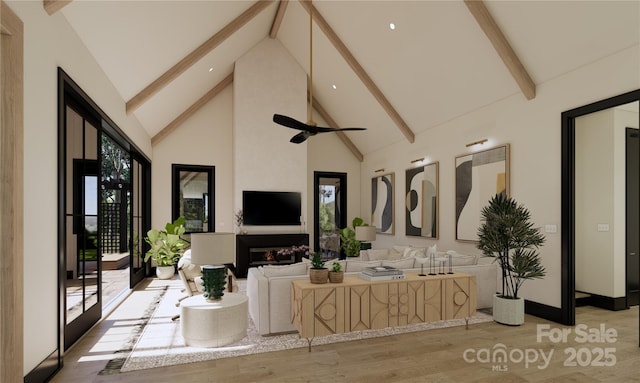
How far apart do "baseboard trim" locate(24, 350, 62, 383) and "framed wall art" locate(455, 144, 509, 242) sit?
587 cm

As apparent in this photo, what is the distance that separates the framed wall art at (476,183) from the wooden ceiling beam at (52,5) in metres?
5.80

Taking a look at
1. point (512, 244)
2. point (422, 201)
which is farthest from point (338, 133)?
point (512, 244)

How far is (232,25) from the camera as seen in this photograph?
6.18 m

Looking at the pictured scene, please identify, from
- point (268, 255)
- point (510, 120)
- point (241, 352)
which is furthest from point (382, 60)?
point (241, 352)

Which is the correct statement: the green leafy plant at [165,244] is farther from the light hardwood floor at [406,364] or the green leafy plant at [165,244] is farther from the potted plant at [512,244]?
the potted plant at [512,244]

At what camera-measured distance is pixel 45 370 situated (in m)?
2.89

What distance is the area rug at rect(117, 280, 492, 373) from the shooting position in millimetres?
3396

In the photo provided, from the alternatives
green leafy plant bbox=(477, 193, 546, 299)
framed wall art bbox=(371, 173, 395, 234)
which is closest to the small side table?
green leafy plant bbox=(477, 193, 546, 299)

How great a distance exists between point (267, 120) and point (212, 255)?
542cm

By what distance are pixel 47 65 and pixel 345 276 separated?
357 centimetres

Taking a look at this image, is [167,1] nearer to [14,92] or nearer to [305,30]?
[14,92]

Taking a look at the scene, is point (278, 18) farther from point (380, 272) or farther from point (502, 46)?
point (380, 272)

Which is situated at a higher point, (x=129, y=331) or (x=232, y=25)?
Result: (x=232, y=25)

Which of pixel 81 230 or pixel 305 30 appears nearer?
pixel 81 230
